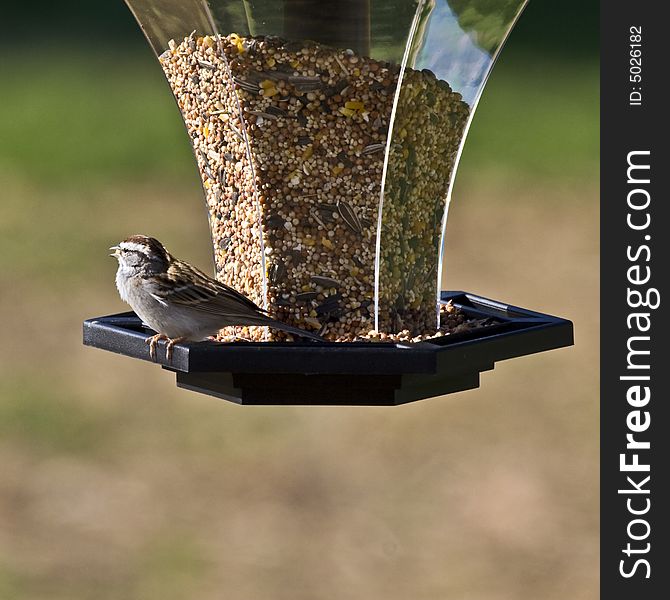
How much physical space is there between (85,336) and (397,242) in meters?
0.60

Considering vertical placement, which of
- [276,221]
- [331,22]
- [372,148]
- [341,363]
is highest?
[331,22]

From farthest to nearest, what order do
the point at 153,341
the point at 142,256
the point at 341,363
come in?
1. the point at 142,256
2. the point at 153,341
3. the point at 341,363

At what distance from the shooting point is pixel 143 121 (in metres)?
9.62

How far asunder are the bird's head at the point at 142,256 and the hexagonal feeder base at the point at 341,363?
0.12 metres

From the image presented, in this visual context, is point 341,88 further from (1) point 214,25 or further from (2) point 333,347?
(2) point 333,347

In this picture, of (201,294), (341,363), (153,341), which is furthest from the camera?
(201,294)

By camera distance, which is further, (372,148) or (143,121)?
(143,121)

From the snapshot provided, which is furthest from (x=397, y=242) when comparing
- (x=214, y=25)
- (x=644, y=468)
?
(x=644, y=468)

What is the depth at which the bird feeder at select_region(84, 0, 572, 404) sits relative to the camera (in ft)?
8.16

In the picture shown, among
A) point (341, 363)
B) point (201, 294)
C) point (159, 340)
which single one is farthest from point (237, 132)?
point (341, 363)

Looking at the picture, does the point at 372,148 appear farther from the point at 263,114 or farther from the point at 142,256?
the point at 142,256

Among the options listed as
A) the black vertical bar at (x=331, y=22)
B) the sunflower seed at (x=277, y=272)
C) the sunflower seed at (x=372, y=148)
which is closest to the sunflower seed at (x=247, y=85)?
the black vertical bar at (x=331, y=22)

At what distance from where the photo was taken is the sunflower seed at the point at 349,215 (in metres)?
2.68

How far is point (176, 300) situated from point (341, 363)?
39cm
